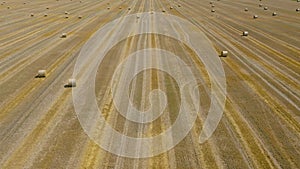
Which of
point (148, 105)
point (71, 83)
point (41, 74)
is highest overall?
point (41, 74)

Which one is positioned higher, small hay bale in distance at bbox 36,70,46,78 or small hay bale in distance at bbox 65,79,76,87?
small hay bale in distance at bbox 36,70,46,78

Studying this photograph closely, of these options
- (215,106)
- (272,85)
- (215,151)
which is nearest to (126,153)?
(215,151)

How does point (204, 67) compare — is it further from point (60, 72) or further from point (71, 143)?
point (71, 143)

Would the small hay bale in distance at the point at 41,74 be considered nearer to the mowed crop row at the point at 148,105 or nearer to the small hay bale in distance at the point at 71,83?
the mowed crop row at the point at 148,105

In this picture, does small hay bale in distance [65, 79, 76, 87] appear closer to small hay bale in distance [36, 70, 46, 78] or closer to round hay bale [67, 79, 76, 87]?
round hay bale [67, 79, 76, 87]

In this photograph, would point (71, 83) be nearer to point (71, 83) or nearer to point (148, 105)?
point (71, 83)

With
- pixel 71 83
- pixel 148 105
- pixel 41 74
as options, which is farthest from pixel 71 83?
pixel 148 105

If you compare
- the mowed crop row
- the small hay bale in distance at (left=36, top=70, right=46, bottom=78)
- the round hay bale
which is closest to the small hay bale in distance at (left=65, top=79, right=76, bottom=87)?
the round hay bale

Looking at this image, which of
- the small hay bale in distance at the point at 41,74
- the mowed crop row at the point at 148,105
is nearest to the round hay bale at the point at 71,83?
the mowed crop row at the point at 148,105
